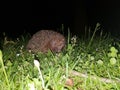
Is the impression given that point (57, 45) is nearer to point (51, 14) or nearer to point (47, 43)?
point (47, 43)

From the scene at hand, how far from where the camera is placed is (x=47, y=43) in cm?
437

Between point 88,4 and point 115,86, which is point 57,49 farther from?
point 88,4

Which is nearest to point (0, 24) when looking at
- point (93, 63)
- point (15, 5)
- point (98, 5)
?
point (15, 5)

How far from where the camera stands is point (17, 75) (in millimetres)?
2701

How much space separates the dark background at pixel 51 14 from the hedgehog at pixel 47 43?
5.25m

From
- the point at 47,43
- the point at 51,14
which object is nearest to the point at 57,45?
the point at 47,43

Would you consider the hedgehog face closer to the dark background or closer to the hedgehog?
the hedgehog

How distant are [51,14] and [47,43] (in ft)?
23.4

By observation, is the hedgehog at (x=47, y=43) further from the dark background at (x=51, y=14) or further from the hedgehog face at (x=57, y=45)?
the dark background at (x=51, y=14)

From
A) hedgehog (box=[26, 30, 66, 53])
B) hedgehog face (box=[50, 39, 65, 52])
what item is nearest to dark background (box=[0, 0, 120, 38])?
hedgehog (box=[26, 30, 66, 53])

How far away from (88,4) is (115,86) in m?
9.41

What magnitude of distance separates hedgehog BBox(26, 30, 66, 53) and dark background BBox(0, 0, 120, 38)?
17.2ft

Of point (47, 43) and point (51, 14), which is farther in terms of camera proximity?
point (51, 14)

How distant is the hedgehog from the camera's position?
14.0 feet
